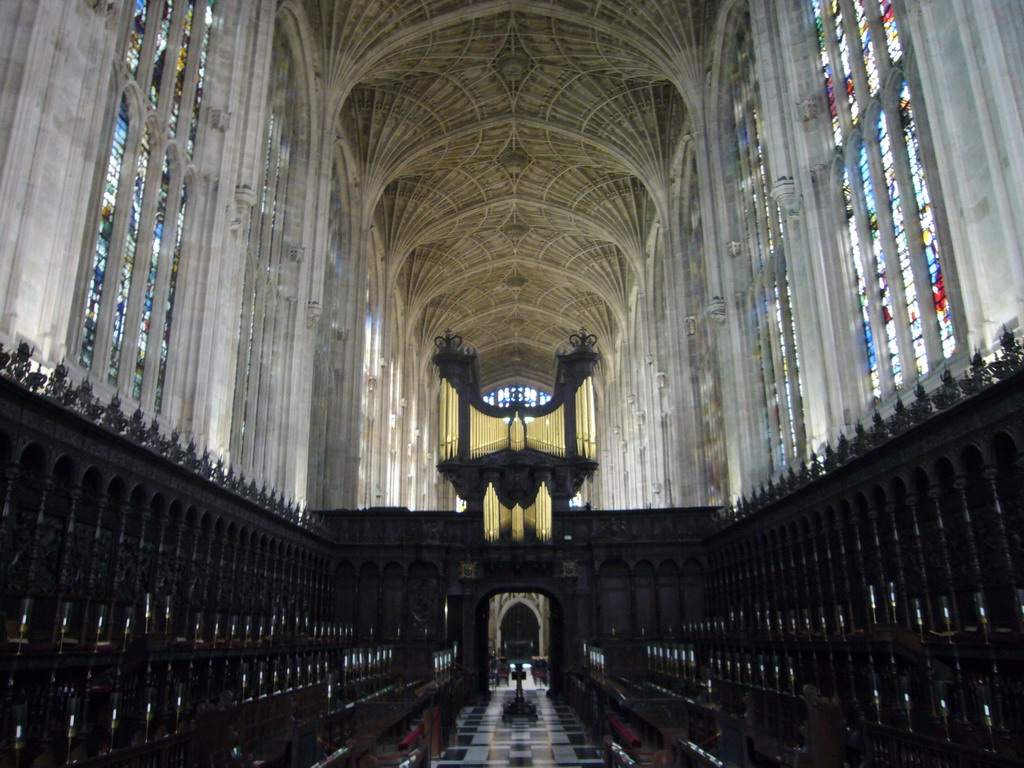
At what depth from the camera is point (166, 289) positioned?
15984 mm

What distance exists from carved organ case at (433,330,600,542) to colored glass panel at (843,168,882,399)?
1364 centimetres

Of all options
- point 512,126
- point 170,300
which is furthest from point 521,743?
point 512,126

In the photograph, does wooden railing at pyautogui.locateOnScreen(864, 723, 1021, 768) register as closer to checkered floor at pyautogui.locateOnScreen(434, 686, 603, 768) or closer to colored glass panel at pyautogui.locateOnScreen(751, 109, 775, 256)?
checkered floor at pyautogui.locateOnScreen(434, 686, 603, 768)

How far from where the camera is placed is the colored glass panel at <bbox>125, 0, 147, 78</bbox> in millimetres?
14281

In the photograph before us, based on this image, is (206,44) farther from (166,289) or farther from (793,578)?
(793,578)

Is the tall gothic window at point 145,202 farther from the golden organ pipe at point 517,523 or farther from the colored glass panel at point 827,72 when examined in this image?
the golden organ pipe at point 517,523

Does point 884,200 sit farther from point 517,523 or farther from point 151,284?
point 517,523

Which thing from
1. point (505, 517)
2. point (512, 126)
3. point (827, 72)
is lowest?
point (505, 517)

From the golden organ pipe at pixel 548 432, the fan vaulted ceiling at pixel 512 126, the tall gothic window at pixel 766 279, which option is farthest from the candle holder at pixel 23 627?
the golden organ pipe at pixel 548 432

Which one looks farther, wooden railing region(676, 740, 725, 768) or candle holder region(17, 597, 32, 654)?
candle holder region(17, 597, 32, 654)

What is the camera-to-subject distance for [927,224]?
42.9 feet

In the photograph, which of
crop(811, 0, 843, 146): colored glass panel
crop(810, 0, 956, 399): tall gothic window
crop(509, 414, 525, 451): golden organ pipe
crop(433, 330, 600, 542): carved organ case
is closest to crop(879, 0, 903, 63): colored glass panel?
crop(810, 0, 956, 399): tall gothic window

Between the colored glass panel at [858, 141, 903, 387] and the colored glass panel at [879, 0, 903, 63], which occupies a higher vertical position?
the colored glass panel at [879, 0, 903, 63]

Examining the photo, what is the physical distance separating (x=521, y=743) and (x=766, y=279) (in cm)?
1270
